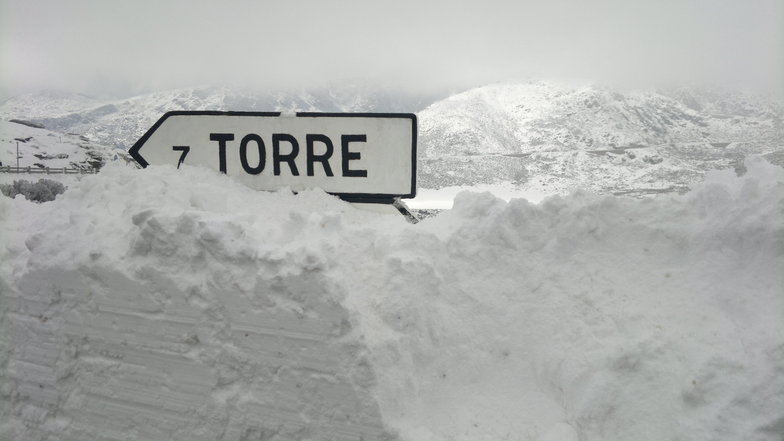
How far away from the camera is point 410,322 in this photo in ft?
9.10

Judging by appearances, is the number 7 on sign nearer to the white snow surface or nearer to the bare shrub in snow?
the white snow surface

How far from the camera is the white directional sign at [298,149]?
12.1 feet

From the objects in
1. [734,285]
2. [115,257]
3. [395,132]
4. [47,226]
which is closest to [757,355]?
[734,285]

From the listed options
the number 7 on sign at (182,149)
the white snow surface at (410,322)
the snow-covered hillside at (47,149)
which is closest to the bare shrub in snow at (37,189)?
the snow-covered hillside at (47,149)

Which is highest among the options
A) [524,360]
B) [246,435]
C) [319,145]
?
[319,145]

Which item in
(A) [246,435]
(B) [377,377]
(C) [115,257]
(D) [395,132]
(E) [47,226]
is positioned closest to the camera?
(B) [377,377]

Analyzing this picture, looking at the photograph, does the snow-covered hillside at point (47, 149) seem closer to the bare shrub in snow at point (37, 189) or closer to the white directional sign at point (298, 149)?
the bare shrub in snow at point (37, 189)

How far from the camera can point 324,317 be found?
269 cm

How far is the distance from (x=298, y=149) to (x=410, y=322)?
185 centimetres

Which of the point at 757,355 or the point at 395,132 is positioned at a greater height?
the point at 395,132

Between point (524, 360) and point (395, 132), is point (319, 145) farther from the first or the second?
point (524, 360)

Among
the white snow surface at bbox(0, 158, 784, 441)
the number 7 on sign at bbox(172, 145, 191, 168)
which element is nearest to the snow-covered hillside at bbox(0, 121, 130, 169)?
the number 7 on sign at bbox(172, 145, 191, 168)

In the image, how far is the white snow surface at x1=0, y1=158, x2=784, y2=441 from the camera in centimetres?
251

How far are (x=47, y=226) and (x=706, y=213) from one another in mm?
4553
